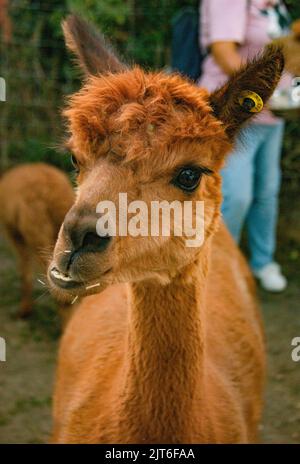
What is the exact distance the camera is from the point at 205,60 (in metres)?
4.58

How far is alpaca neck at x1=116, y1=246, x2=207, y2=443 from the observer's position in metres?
2.47

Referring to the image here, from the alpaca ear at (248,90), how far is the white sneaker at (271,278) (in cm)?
375

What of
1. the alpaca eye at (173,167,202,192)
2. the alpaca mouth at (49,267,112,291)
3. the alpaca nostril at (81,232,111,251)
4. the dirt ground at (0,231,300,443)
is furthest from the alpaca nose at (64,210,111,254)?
the dirt ground at (0,231,300,443)

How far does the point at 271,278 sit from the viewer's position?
240 inches

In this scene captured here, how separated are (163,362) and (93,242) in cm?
69

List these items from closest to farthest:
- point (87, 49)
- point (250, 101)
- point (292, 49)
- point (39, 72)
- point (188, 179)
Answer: point (188, 179)
point (250, 101)
point (87, 49)
point (292, 49)
point (39, 72)

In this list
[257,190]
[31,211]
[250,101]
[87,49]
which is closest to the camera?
[250,101]

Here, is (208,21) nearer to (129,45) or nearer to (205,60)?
(205,60)

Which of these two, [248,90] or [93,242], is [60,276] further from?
[248,90]

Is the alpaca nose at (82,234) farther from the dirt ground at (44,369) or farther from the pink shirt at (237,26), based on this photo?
the pink shirt at (237,26)

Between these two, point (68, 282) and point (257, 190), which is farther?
point (257, 190)

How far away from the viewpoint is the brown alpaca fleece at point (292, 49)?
8.35 feet

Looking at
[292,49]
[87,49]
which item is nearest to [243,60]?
[292,49]
